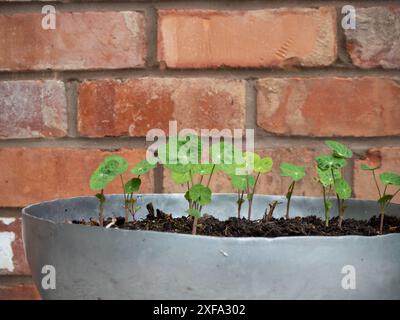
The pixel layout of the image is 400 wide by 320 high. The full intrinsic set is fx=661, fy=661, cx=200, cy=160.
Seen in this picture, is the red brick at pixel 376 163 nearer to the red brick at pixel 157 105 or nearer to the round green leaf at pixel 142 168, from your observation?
the red brick at pixel 157 105

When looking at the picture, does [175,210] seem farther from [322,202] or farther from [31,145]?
[31,145]

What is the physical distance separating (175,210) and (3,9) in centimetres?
41

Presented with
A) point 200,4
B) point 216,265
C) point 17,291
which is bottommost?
point 17,291

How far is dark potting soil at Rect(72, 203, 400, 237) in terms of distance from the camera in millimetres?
532

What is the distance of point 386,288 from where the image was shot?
1.55 feet

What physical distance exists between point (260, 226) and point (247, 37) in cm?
38

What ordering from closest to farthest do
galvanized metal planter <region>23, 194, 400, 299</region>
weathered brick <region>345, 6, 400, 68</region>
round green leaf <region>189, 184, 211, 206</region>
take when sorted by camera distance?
1. galvanized metal planter <region>23, 194, 400, 299</region>
2. round green leaf <region>189, 184, 211, 206</region>
3. weathered brick <region>345, 6, 400, 68</region>

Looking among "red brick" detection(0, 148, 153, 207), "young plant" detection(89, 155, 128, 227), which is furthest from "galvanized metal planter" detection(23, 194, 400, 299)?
"red brick" detection(0, 148, 153, 207)

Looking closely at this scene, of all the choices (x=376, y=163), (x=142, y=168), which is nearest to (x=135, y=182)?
(x=142, y=168)

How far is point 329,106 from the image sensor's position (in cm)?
86

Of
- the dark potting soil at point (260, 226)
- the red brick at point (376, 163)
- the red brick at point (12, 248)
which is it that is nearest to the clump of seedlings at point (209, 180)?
the dark potting soil at point (260, 226)

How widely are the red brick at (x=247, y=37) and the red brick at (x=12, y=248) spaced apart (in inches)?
12.7

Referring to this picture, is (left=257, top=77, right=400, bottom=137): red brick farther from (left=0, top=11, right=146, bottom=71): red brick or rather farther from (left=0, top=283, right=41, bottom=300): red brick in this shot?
(left=0, top=283, right=41, bottom=300): red brick

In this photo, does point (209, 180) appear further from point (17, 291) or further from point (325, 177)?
point (17, 291)
